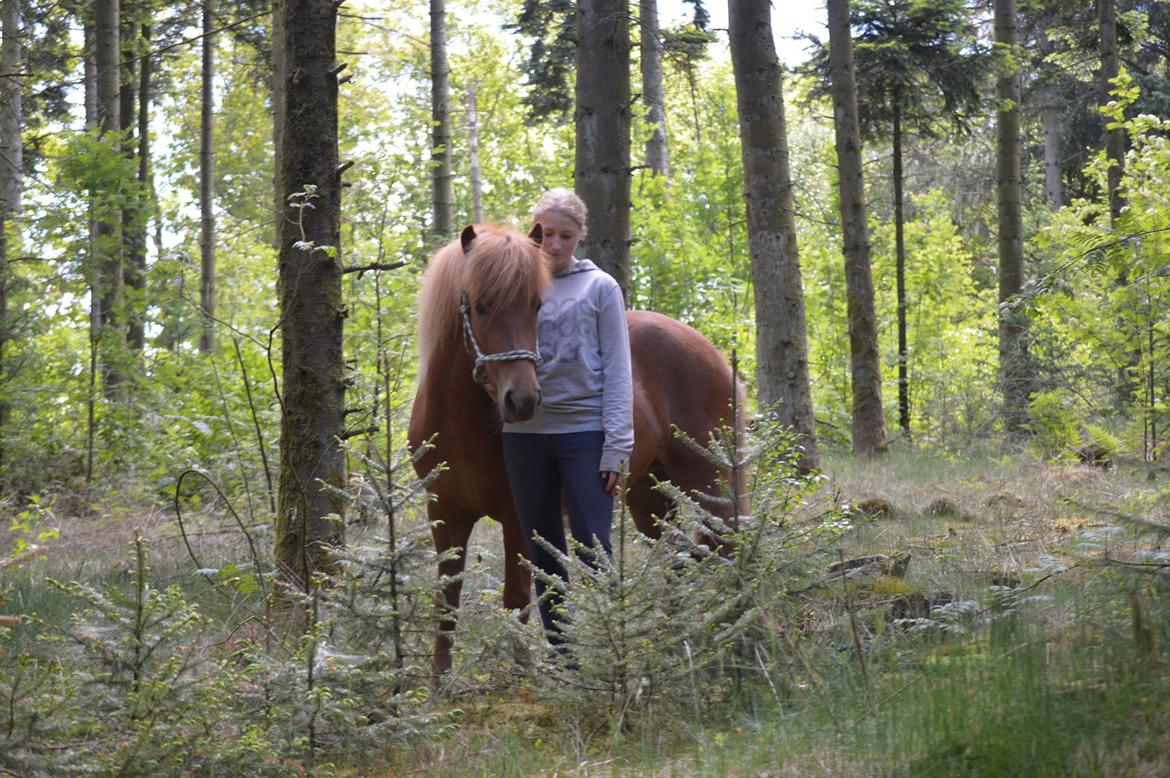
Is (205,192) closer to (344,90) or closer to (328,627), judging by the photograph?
(344,90)

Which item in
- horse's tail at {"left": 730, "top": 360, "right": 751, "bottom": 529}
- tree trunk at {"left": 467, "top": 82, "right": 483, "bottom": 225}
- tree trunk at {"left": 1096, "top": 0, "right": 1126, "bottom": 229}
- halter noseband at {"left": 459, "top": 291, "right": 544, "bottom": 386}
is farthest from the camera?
tree trunk at {"left": 467, "top": 82, "right": 483, "bottom": 225}

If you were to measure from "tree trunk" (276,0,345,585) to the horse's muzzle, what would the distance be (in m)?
1.22

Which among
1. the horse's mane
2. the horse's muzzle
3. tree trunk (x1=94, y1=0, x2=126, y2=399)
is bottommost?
the horse's muzzle

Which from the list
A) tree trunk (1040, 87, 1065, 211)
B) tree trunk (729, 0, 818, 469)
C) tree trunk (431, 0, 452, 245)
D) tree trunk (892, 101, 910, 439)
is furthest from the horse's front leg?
tree trunk (1040, 87, 1065, 211)

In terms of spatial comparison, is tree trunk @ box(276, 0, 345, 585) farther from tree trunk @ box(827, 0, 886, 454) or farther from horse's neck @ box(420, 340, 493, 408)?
tree trunk @ box(827, 0, 886, 454)

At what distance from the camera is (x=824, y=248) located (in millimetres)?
22688

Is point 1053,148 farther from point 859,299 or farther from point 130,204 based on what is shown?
point 130,204

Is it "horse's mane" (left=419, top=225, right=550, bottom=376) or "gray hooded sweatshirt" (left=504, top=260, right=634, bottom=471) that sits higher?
"horse's mane" (left=419, top=225, right=550, bottom=376)

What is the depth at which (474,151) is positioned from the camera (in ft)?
118

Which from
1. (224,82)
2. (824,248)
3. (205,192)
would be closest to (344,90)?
(224,82)

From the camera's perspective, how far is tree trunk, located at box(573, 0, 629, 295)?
9.02 meters

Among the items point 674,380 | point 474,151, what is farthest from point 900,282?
point 474,151

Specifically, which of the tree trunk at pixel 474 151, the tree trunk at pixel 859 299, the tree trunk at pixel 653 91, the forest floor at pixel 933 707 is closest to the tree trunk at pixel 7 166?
the forest floor at pixel 933 707

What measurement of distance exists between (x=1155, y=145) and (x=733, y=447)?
8.14 m
